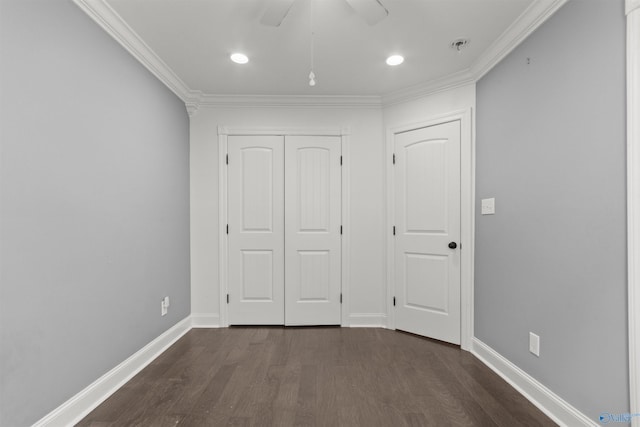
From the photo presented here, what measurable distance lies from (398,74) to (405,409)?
2.64 metres

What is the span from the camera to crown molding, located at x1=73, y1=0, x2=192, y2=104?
6.34ft

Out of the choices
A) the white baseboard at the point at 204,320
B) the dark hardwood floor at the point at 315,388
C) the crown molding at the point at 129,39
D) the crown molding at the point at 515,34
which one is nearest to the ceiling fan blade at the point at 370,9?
the crown molding at the point at 515,34

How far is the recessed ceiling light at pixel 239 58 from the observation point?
2.56 m

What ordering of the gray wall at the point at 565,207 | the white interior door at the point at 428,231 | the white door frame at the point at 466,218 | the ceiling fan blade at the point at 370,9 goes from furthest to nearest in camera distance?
the white interior door at the point at 428,231 < the white door frame at the point at 466,218 < the ceiling fan blade at the point at 370,9 < the gray wall at the point at 565,207

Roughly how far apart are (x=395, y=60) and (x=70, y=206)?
2.51 m

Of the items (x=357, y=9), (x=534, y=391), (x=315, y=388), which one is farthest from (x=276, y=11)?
(x=534, y=391)

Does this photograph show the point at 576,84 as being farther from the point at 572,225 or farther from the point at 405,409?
the point at 405,409

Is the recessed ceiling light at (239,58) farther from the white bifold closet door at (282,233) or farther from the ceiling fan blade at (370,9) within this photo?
the ceiling fan blade at (370,9)

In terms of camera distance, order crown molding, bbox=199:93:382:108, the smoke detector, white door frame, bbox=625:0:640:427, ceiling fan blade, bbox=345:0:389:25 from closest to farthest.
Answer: white door frame, bbox=625:0:640:427 < ceiling fan blade, bbox=345:0:389:25 < the smoke detector < crown molding, bbox=199:93:382:108

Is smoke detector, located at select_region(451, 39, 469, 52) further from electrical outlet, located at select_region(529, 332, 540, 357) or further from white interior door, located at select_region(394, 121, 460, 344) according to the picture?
electrical outlet, located at select_region(529, 332, 540, 357)

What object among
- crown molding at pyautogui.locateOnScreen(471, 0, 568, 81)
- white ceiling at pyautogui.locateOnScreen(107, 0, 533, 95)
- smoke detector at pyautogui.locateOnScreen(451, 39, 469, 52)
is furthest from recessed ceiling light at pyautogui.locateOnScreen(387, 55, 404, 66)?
crown molding at pyautogui.locateOnScreen(471, 0, 568, 81)

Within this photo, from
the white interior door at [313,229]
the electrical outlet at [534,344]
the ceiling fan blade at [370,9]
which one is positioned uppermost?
the ceiling fan blade at [370,9]

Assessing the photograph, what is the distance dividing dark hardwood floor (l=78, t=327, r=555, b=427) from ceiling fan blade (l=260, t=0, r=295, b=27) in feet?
7.46

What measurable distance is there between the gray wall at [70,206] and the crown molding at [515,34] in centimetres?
271
